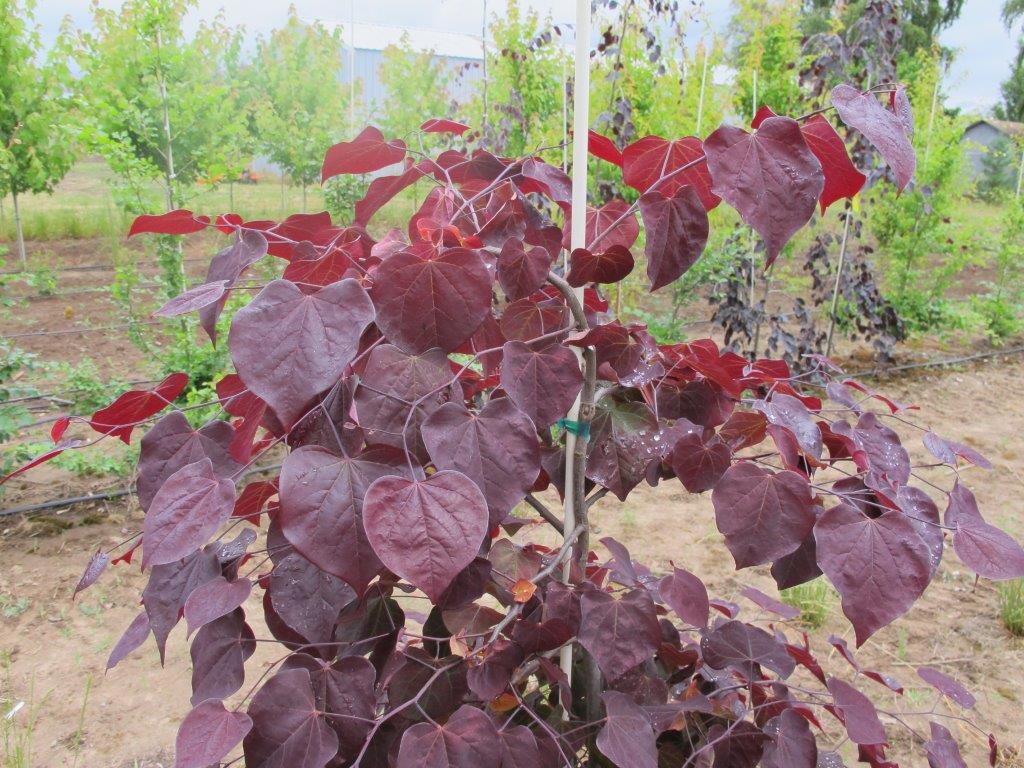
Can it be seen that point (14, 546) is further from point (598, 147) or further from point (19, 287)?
point (19, 287)

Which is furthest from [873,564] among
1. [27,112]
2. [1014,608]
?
[27,112]

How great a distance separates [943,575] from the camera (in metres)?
2.65

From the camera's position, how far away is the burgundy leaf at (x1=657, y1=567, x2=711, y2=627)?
842mm

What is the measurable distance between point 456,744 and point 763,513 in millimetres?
352

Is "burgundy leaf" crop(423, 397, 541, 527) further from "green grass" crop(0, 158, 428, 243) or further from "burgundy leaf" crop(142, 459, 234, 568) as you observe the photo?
"green grass" crop(0, 158, 428, 243)

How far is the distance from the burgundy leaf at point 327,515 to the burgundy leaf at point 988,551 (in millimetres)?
501

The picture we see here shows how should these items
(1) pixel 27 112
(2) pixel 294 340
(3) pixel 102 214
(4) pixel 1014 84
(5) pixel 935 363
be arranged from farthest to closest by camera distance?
(4) pixel 1014 84 → (3) pixel 102 214 → (1) pixel 27 112 → (5) pixel 935 363 → (2) pixel 294 340

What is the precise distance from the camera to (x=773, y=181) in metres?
0.62

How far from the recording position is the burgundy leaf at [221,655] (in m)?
0.74

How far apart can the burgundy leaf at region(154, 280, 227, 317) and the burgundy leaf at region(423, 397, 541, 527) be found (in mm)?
217

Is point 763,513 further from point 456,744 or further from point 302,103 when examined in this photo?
point 302,103

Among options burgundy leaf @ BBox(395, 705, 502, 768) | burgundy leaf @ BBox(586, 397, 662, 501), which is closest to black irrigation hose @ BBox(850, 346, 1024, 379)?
burgundy leaf @ BBox(586, 397, 662, 501)

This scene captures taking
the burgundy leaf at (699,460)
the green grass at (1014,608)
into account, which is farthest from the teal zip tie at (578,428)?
the green grass at (1014,608)

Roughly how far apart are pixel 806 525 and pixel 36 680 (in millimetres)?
2114
